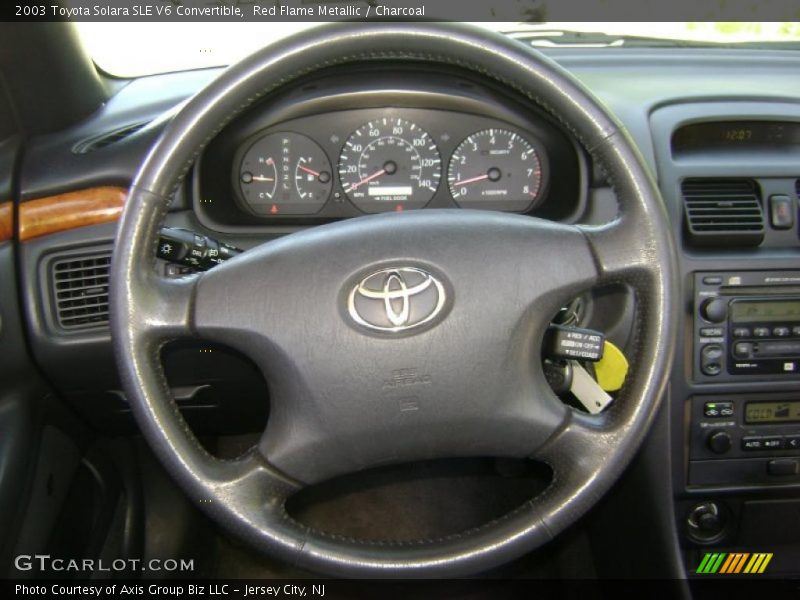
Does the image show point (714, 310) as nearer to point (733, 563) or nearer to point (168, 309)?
Result: point (733, 563)

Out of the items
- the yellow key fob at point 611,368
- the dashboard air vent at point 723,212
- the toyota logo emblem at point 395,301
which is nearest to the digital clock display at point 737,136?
the dashboard air vent at point 723,212

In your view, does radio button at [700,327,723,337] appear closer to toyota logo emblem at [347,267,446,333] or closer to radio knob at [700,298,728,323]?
radio knob at [700,298,728,323]

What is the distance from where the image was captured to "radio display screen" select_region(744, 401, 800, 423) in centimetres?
170

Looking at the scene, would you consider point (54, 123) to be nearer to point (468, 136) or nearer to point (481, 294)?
point (468, 136)

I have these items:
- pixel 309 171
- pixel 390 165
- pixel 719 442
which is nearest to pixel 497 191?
pixel 390 165

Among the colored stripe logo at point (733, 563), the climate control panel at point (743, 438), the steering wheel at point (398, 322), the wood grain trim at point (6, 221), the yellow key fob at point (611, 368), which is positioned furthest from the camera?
the colored stripe logo at point (733, 563)

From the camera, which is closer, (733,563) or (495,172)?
(495,172)

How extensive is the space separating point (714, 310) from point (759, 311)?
98 mm

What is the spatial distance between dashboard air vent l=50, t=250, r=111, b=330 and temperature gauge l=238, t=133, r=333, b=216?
0.34 metres

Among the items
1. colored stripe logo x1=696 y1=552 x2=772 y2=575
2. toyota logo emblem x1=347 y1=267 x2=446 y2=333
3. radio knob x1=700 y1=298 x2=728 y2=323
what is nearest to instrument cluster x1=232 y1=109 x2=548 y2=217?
radio knob x1=700 y1=298 x2=728 y2=323

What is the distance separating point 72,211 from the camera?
158cm

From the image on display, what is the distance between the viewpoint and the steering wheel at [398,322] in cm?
107

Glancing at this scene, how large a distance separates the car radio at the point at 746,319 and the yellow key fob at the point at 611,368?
431 millimetres

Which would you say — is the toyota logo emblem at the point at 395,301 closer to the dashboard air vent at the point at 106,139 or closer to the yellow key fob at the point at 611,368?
the yellow key fob at the point at 611,368
